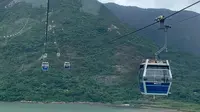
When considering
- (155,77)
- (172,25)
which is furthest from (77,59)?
(155,77)

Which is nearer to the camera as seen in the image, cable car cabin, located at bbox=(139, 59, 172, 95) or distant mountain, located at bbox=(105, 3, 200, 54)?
cable car cabin, located at bbox=(139, 59, 172, 95)

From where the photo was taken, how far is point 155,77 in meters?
18.3

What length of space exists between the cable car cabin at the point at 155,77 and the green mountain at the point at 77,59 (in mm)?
51027

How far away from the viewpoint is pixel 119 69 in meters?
81.6

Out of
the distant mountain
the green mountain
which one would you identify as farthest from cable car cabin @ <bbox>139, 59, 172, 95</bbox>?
the distant mountain

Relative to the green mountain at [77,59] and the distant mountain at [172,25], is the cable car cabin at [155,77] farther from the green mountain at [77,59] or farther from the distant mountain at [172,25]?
the distant mountain at [172,25]

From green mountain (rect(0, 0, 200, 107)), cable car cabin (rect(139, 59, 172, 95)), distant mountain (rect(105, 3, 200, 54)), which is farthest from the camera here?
distant mountain (rect(105, 3, 200, 54))

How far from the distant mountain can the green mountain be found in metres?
26.3

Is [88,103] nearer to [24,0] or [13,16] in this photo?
[13,16]

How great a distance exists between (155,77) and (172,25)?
387 ft

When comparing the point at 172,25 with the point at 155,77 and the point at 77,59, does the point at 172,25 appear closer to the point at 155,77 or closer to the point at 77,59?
the point at 77,59

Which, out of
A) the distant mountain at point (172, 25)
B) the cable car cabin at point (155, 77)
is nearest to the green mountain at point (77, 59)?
the distant mountain at point (172, 25)

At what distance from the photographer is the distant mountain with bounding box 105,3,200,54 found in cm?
13488

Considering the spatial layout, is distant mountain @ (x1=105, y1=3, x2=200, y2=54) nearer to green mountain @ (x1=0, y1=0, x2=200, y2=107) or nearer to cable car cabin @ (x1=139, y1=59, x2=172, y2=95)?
green mountain @ (x1=0, y1=0, x2=200, y2=107)
